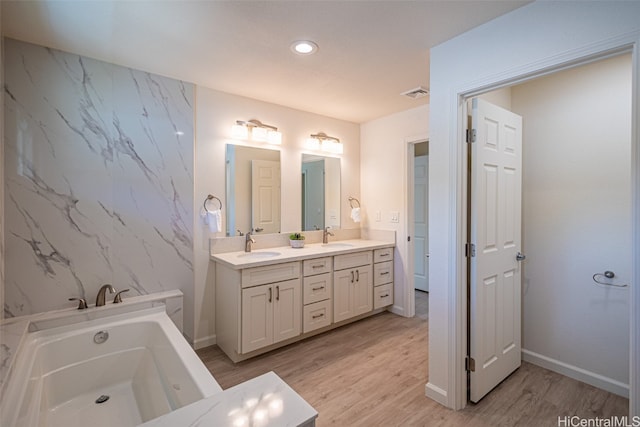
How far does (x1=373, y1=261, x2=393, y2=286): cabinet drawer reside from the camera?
3.42 meters

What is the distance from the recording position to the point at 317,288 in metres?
2.91

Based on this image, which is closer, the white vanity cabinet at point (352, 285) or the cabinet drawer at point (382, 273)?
the white vanity cabinet at point (352, 285)

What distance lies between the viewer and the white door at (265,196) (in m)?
3.08

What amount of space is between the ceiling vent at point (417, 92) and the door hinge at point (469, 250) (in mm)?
1565

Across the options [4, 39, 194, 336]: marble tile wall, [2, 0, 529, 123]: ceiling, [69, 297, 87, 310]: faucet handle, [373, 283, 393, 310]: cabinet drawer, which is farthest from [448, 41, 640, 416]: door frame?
[69, 297, 87, 310]: faucet handle

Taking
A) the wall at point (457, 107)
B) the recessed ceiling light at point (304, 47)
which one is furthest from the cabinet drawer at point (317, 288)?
the recessed ceiling light at point (304, 47)

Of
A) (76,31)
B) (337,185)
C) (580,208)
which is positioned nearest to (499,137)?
(580,208)

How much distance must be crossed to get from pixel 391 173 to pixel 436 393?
233 cm

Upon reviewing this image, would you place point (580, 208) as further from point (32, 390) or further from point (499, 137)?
point (32, 390)

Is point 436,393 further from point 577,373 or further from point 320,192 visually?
point 320,192

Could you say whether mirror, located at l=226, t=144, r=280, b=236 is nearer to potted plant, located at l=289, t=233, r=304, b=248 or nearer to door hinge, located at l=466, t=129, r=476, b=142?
potted plant, located at l=289, t=233, r=304, b=248

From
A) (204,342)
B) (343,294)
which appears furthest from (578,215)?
(204,342)

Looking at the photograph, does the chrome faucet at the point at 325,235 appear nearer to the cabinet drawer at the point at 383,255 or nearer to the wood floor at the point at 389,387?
the cabinet drawer at the point at 383,255

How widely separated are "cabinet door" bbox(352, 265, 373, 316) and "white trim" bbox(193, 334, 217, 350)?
1430 mm
